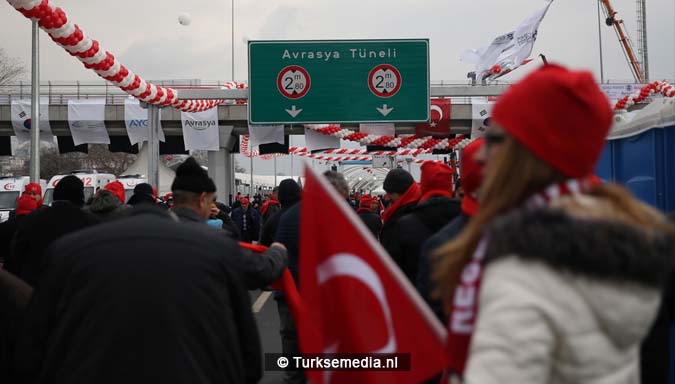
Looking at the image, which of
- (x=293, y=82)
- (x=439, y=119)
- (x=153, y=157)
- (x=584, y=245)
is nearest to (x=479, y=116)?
(x=439, y=119)

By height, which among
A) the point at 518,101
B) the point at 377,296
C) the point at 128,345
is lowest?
the point at 128,345

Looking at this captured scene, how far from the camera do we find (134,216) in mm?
2924

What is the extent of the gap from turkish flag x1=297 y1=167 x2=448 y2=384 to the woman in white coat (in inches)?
21.5

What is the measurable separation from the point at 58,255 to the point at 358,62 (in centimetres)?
1286

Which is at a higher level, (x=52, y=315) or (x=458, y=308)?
(x=458, y=308)

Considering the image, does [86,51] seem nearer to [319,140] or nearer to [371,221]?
[371,221]

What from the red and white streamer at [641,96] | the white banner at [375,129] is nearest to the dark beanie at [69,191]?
the white banner at [375,129]

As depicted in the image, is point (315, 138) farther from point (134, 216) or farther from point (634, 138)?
point (134, 216)

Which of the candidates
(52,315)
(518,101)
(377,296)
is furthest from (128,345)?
(518,101)

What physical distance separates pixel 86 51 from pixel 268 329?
5.23 metres

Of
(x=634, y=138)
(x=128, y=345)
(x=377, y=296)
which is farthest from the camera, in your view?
(x=634, y=138)

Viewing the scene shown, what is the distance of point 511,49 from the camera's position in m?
19.5

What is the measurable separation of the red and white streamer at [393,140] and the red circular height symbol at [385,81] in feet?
30.3

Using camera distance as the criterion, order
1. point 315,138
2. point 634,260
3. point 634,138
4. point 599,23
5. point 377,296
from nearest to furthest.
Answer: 1. point 634,260
2. point 377,296
3. point 634,138
4. point 315,138
5. point 599,23
